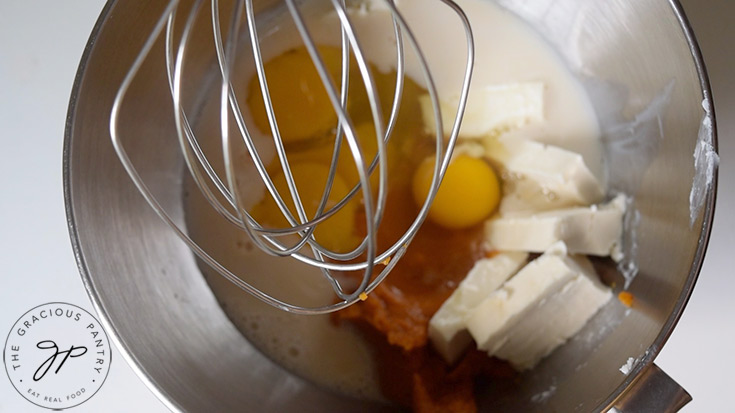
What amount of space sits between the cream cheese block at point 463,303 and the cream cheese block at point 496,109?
0.75 ft

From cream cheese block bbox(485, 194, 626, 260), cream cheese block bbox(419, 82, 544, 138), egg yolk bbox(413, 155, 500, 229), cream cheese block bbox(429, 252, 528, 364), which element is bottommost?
cream cheese block bbox(429, 252, 528, 364)

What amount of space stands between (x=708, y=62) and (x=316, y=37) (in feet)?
2.06

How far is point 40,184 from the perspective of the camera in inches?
33.1

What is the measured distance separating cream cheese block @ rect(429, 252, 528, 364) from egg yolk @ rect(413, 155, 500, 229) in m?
0.09

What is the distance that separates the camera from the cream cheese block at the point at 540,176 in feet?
3.15

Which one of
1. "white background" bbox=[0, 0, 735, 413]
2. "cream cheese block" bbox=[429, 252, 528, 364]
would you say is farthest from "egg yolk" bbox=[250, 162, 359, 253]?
"white background" bbox=[0, 0, 735, 413]

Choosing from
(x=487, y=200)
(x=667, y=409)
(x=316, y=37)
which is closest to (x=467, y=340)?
(x=487, y=200)

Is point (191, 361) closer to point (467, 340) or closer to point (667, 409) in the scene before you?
point (467, 340)

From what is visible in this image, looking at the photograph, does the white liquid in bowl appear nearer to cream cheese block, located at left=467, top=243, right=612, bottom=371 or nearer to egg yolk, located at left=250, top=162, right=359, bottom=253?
egg yolk, located at left=250, top=162, right=359, bottom=253

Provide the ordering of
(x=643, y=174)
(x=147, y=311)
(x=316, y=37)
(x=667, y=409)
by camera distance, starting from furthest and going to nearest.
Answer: (x=316, y=37), (x=643, y=174), (x=147, y=311), (x=667, y=409)

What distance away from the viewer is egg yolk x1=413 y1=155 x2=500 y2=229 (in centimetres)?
99

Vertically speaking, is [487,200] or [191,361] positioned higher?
[487,200]

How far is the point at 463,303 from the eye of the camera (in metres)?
0.95

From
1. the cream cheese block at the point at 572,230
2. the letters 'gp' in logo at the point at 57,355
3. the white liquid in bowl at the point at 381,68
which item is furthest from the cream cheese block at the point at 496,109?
the letters 'gp' in logo at the point at 57,355
